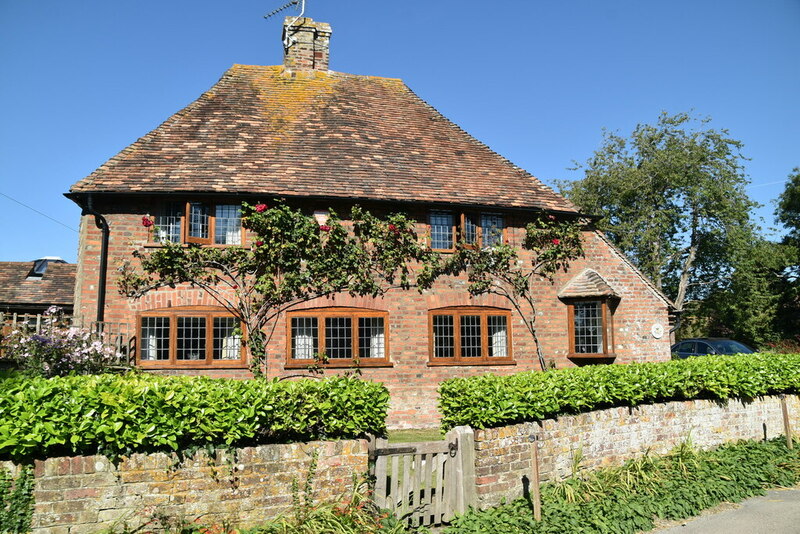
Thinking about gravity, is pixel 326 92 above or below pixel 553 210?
above

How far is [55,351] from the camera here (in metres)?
10.2

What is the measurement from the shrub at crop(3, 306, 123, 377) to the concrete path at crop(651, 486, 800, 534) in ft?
32.5

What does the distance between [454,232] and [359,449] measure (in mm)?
8724

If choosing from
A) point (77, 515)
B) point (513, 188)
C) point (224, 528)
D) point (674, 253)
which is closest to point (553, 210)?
point (513, 188)

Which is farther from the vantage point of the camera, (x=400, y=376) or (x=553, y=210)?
(x=553, y=210)

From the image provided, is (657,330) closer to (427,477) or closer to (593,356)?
(593,356)

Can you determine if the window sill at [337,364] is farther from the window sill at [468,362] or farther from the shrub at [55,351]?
the shrub at [55,351]

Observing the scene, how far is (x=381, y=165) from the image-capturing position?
50.3 ft

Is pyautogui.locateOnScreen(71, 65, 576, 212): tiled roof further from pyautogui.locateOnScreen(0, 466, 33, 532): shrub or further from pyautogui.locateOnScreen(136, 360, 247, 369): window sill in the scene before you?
pyautogui.locateOnScreen(0, 466, 33, 532): shrub

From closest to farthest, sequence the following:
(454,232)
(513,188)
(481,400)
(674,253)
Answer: (481,400) → (454,232) → (513,188) → (674,253)

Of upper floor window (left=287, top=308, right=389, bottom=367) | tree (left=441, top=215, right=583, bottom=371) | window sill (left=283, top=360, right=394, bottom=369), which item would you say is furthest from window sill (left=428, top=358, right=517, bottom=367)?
upper floor window (left=287, top=308, right=389, bottom=367)

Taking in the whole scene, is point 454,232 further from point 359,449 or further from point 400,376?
point 359,449

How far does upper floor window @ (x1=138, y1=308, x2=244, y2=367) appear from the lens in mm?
12945

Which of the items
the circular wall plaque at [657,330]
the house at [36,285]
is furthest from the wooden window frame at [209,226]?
the circular wall plaque at [657,330]
